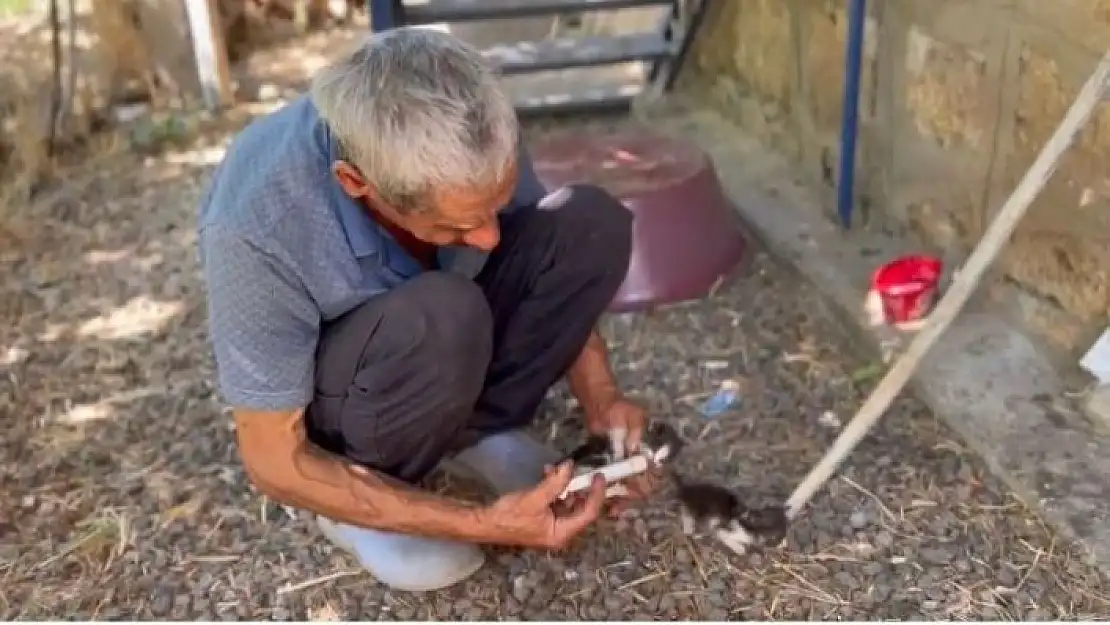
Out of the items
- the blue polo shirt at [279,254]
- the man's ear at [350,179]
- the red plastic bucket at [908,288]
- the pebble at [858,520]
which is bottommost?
the pebble at [858,520]

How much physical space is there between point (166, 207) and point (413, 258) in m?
2.04

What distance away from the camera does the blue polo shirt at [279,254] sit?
1.63m

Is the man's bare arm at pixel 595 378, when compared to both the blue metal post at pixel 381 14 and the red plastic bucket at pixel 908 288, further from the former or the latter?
the blue metal post at pixel 381 14

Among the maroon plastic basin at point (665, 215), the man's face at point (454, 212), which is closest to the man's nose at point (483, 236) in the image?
the man's face at point (454, 212)

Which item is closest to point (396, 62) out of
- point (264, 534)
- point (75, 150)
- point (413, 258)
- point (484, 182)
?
point (484, 182)

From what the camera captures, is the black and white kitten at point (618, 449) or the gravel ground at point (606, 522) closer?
the gravel ground at point (606, 522)

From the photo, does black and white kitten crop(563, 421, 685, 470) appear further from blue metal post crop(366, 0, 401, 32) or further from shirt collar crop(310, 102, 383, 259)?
blue metal post crop(366, 0, 401, 32)

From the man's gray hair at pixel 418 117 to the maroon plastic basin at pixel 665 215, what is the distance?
121 centimetres

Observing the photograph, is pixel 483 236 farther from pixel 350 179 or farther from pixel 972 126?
pixel 972 126

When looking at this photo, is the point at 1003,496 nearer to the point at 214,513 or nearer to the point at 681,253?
the point at 681,253

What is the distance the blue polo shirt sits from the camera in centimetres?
163

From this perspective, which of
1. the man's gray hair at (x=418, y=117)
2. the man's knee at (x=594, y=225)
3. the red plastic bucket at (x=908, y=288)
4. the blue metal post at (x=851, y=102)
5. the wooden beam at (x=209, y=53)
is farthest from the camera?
the wooden beam at (x=209, y=53)

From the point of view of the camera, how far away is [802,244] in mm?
3000

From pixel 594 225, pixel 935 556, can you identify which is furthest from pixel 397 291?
pixel 935 556
